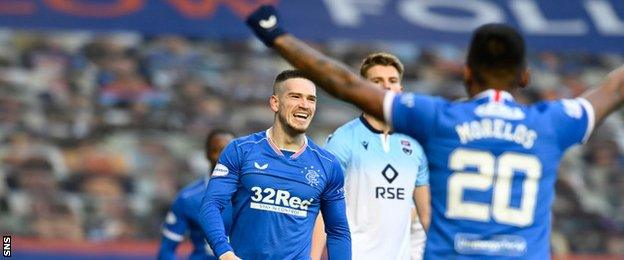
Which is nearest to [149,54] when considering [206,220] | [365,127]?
[365,127]

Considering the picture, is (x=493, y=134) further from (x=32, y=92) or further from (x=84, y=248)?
(x=32, y=92)

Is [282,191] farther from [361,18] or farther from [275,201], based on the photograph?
[361,18]

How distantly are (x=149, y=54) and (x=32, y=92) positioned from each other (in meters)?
1.66

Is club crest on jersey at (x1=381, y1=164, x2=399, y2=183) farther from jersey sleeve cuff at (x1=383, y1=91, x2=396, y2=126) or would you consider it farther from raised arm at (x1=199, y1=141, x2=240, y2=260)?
jersey sleeve cuff at (x1=383, y1=91, x2=396, y2=126)

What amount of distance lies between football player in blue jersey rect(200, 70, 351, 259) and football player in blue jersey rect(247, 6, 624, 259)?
235 centimetres

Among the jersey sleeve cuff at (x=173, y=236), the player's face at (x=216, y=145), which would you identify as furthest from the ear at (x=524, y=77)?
the jersey sleeve cuff at (x=173, y=236)

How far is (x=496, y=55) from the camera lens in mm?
4648

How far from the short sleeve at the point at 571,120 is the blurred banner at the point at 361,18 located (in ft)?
43.3

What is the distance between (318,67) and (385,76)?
333 centimetres

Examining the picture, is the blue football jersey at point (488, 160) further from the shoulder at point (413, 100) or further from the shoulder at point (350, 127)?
the shoulder at point (350, 127)

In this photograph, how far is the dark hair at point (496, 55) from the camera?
4.63 meters

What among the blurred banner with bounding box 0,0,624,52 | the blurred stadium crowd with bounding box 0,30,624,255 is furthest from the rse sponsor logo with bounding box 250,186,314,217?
the blurred banner with bounding box 0,0,624,52

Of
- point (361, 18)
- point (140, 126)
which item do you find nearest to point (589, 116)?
point (140, 126)

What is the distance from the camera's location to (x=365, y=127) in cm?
816
